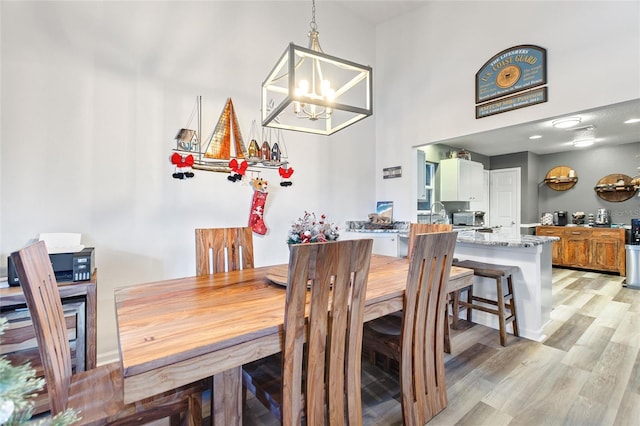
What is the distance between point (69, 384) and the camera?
1.22 meters

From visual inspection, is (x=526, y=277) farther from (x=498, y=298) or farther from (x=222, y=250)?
(x=222, y=250)

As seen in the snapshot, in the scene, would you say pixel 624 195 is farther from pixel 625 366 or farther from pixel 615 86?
pixel 625 366

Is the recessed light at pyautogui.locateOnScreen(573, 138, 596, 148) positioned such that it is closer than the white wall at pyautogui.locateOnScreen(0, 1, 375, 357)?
No

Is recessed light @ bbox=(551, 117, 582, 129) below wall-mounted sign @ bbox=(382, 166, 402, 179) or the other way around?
the other way around

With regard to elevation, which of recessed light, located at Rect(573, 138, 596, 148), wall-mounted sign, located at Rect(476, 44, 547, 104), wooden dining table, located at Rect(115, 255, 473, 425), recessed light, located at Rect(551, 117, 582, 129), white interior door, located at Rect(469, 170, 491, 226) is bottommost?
wooden dining table, located at Rect(115, 255, 473, 425)

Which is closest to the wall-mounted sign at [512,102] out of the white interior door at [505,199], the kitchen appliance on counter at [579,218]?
the white interior door at [505,199]

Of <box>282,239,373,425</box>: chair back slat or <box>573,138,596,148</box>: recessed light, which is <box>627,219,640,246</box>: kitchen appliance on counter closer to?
<box>573,138,596,148</box>: recessed light

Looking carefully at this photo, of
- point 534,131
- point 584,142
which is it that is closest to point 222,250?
point 534,131

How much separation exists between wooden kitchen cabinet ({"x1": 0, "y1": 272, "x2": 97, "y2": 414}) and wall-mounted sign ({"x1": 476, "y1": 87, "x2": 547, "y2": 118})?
13.2ft

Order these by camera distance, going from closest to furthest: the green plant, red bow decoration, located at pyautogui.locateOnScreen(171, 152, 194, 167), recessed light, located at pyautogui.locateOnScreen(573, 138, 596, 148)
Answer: the green plant, red bow decoration, located at pyautogui.locateOnScreen(171, 152, 194, 167), recessed light, located at pyautogui.locateOnScreen(573, 138, 596, 148)

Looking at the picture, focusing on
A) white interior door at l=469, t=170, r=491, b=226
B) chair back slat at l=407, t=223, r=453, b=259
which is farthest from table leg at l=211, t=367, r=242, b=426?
white interior door at l=469, t=170, r=491, b=226

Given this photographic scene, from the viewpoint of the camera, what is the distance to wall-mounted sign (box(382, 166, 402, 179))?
14.0 ft

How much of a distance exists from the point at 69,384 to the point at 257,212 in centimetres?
215

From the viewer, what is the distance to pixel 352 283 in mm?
1241
